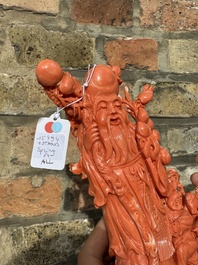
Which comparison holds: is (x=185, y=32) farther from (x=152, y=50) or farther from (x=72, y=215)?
(x=72, y=215)

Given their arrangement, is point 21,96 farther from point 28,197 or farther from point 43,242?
point 43,242

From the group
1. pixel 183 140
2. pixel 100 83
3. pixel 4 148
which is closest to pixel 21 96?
pixel 4 148

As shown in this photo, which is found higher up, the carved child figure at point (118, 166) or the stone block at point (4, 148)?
the carved child figure at point (118, 166)

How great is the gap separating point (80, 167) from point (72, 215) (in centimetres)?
38

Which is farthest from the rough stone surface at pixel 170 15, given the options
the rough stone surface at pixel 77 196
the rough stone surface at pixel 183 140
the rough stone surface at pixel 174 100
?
the rough stone surface at pixel 77 196

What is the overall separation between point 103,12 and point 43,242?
636mm

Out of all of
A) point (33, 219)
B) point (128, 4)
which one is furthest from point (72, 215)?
point (128, 4)

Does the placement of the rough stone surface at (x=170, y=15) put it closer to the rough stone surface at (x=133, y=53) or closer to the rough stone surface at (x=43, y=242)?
the rough stone surface at (x=133, y=53)

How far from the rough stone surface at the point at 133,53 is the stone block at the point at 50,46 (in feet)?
0.20

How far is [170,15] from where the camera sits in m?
1.12

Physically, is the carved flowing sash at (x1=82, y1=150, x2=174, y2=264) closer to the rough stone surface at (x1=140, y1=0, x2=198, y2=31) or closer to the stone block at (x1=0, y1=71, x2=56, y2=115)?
the stone block at (x1=0, y1=71, x2=56, y2=115)

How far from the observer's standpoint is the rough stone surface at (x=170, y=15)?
1.09m

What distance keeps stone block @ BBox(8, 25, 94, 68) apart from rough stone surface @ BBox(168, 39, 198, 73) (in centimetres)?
26

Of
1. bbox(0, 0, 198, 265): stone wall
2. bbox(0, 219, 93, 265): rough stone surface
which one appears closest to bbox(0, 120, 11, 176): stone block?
bbox(0, 0, 198, 265): stone wall
